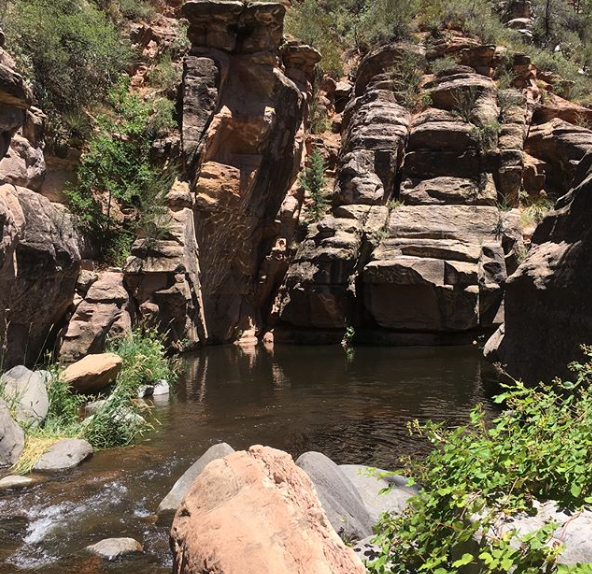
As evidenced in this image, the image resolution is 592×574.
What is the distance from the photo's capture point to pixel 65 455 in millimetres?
6434

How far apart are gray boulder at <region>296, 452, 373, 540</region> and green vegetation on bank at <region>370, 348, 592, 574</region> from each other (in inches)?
52.8

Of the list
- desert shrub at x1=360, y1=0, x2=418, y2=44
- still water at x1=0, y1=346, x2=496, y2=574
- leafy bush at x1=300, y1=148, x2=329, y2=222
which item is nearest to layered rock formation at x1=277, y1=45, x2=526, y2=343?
leafy bush at x1=300, y1=148, x2=329, y2=222

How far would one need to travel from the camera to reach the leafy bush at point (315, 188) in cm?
1866

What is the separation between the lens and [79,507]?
17.6ft

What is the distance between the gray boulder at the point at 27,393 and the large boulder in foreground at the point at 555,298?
6.55m

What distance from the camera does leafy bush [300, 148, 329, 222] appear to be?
61.2 feet

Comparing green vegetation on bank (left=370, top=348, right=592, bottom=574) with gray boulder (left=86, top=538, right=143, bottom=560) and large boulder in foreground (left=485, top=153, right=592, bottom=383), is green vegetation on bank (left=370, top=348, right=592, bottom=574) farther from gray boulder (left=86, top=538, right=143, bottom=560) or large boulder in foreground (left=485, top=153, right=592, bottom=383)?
large boulder in foreground (left=485, top=153, right=592, bottom=383)

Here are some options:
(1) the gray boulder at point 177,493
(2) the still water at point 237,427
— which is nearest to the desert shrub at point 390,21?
(2) the still water at point 237,427

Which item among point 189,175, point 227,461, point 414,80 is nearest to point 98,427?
point 227,461

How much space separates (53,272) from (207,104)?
23.5 feet

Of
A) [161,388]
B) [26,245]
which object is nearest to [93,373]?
[161,388]

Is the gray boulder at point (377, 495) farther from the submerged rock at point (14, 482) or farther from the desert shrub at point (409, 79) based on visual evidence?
the desert shrub at point (409, 79)

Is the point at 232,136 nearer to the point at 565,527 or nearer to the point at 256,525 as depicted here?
the point at 256,525

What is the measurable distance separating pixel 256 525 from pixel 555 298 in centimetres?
612
